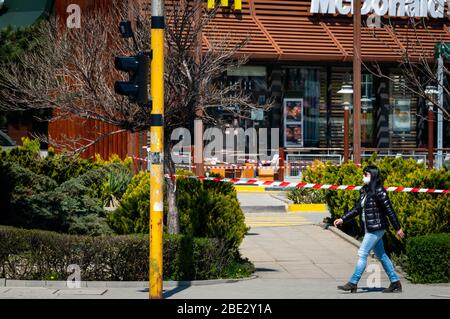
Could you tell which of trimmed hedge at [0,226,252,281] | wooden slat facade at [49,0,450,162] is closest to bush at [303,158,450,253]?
trimmed hedge at [0,226,252,281]

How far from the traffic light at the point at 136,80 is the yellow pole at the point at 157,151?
0.43ft

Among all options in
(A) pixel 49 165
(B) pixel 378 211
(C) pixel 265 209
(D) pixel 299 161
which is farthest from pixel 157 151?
(D) pixel 299 161

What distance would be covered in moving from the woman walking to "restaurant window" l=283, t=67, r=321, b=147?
2359 cm

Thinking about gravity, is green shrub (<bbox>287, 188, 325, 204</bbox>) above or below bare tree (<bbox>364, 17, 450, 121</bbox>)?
below

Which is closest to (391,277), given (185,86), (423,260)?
(423,260)

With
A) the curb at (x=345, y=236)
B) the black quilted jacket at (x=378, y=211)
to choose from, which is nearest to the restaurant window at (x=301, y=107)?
the curb at (x=345, y=236)

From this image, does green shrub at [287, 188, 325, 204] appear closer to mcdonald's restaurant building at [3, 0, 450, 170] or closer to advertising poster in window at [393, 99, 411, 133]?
mcdonald's restaurant building at [3, 0, 450, 170]

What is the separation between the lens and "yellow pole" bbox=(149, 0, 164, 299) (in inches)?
461

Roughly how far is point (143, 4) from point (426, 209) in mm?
6304

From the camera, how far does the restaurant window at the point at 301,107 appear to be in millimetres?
36781

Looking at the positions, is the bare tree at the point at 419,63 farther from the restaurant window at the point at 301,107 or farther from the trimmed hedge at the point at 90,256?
the trimmed hedge at the point at 90,256

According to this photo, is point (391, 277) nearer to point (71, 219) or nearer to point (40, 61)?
point (71, 219)

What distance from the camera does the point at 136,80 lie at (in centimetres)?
1173

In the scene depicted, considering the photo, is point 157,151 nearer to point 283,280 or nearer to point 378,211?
point 378,211
